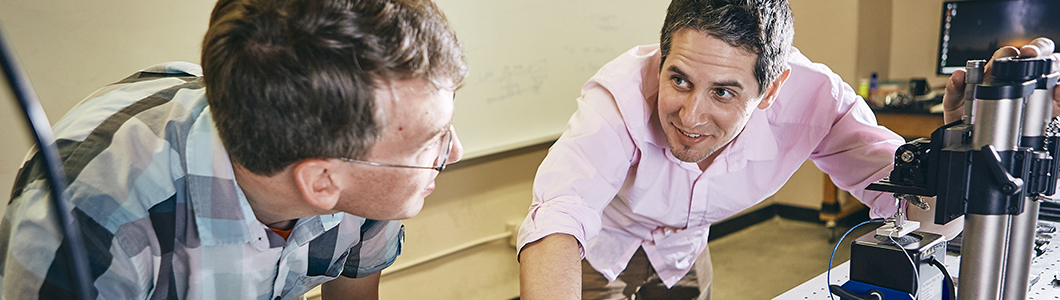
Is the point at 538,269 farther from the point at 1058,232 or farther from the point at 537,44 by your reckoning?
the point at 537,44

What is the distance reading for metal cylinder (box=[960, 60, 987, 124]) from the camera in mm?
875

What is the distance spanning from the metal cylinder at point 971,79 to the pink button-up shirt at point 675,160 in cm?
53

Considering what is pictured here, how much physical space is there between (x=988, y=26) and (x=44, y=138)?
407 centimetres

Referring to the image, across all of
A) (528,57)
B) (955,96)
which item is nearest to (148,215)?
(955,96)

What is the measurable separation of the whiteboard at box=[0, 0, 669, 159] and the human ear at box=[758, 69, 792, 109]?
63 centimetres

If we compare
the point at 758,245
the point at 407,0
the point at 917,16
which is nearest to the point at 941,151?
the point at 407,0

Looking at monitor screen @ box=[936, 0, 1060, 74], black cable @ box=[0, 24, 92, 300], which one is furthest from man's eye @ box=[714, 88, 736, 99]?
monitor screen @ box=[936, 0, 1060, 74]

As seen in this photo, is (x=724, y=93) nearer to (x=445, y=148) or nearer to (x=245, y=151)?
(x=445, y=148)

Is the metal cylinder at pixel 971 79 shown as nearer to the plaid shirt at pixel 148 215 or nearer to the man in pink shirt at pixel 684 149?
the man in pink shirt at pixel 684 149

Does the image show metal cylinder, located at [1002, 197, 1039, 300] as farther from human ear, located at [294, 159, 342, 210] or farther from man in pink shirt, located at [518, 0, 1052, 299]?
human ear, located at [294, 159, 342, 210]

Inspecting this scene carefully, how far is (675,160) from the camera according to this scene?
149 centimetres

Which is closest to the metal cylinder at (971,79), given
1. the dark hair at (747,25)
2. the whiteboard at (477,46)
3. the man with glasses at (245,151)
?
the dark hair at (747,25)

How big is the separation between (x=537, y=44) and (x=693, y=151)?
1.54 meters

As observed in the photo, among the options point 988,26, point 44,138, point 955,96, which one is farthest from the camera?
point 988,26
